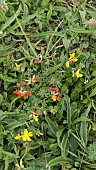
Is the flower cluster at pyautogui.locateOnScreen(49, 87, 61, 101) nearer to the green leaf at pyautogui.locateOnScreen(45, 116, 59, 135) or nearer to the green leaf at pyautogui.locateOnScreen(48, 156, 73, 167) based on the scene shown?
the green leaf at pyautogui.locateOnScreen(45, 116, 59, 135)

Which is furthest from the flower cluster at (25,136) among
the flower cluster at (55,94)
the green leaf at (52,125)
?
the flower cluster at (55,94)

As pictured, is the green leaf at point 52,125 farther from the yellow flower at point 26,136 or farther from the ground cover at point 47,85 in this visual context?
the yellow flower at point 26,136

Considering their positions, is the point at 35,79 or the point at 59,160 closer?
the point at 59,160

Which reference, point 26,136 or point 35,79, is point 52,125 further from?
point 35,79

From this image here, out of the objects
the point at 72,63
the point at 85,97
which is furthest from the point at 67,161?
the point at 72,63

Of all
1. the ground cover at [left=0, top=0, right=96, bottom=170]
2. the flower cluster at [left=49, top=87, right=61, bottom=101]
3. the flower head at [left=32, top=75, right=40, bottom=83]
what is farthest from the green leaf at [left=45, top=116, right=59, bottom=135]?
the flower head at [left=32, top=75, right=40, bottom=83]

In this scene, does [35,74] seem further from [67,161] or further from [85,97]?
[67,161]

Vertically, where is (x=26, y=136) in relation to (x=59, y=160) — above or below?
above

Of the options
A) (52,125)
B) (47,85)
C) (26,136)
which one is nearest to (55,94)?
(47,85)

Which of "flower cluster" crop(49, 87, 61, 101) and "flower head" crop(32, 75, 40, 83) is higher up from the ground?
"flower head" crop(32, 75, 40, 83)
